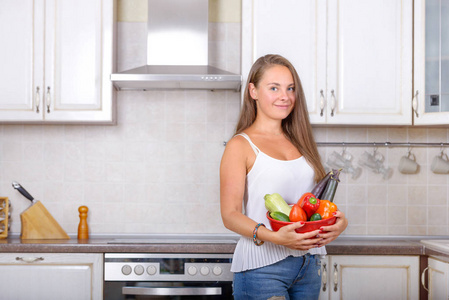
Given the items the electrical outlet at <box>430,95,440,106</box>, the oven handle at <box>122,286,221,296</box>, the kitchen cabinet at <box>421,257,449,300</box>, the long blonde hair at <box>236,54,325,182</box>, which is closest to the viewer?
the long blonde hair at <box>236,54,325,182</box>

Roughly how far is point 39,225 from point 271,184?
157 centimetres

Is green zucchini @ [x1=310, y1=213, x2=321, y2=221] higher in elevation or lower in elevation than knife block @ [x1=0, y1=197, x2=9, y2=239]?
higher

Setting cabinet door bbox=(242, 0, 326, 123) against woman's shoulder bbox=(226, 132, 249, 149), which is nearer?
woman's shoulder bbox=(226, 132, 249, 149)

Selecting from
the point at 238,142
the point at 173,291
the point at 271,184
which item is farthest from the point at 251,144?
the point at 173,291

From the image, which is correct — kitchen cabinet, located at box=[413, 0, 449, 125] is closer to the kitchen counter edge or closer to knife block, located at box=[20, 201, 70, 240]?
the kitchen counter edge

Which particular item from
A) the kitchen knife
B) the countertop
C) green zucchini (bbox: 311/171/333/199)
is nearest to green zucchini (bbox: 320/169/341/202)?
green zucchini (bbox: 311/171/333/199)

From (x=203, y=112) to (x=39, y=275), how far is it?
128cm

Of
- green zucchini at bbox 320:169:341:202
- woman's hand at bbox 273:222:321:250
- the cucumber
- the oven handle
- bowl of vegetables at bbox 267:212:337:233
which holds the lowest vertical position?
the oven handle

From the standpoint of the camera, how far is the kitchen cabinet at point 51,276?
2.34 m

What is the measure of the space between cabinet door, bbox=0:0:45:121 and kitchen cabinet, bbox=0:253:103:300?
2.47 ft

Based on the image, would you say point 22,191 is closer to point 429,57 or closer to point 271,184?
point 271,184

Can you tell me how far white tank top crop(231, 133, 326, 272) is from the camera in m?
1.62

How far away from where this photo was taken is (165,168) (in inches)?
114

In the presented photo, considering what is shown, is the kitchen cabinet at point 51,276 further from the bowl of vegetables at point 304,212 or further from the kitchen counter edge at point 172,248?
the bowl of vegetables at point 304,212
